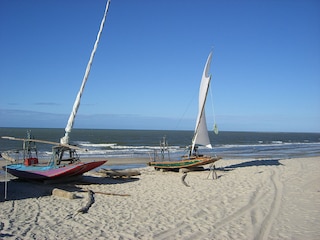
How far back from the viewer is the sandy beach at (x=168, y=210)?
7.75 meters

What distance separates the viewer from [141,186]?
47.8 feet

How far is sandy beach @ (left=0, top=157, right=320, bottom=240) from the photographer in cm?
775

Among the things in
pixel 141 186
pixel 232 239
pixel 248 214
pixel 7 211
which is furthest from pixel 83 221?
pixel 141 186

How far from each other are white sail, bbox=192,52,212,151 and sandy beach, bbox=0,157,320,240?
515 centimetres

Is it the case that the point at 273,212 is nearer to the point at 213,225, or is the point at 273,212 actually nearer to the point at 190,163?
the point at 213,225

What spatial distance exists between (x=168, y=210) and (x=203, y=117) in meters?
11.5

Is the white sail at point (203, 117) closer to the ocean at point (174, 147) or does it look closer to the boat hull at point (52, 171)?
the ocean at point (174, 147)

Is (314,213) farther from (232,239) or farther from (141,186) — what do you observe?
(141,186)

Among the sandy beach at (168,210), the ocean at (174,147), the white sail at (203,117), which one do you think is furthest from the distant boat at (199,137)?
the sandy beach at (168,210)

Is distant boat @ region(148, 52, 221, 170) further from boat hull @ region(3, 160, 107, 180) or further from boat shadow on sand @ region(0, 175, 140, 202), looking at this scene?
boat hull @ region(3, 160, 107, 180)

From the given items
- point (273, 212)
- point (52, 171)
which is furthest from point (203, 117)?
point (273, 212)

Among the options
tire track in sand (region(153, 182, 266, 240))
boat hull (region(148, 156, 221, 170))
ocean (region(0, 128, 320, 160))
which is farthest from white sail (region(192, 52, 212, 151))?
tire track in sand (region(153, 182, 266, 240))

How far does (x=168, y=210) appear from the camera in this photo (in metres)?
9.95

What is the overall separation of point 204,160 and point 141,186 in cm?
560
